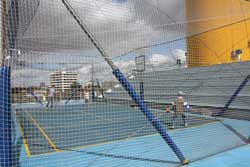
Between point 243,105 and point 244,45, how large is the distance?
7356mm

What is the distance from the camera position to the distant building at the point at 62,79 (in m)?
6.10

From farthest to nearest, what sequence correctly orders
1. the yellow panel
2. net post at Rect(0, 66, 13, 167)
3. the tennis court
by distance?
the yellow panel, the tennis court, net post at Rect(0, 66, 13, 167)

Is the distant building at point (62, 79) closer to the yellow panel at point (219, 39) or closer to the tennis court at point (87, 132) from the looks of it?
the tennis court at point (87, 132)

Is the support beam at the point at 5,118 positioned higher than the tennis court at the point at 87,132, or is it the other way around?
the support beam at the point at 5,118

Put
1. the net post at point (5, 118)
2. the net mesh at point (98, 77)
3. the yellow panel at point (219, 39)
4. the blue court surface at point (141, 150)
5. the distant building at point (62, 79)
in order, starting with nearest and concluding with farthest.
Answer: the net post at point (5, 118) < the net mesh at point (98, 77) < the blue court surface at point (141, 150) < the distant building at point (62, 79) < the yellow panel at point (219, 39)

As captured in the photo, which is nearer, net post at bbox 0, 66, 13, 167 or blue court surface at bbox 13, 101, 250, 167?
net post at bbox 0, 66, 13, 167

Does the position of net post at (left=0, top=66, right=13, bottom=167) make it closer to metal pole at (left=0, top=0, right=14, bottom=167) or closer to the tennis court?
metal pole at (left=0, top=0, right=14, bottom=167)

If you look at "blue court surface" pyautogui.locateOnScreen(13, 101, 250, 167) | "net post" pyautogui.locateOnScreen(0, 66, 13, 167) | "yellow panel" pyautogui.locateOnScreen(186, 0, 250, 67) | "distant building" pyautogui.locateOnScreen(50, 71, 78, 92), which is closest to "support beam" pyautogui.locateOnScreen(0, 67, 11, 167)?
"net post" pyautogui.locateOnScreen(0, 66, 13, 167)

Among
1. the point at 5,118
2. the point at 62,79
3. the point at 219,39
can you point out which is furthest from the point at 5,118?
the point at 219,39

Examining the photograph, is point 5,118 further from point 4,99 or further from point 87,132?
point 87,132

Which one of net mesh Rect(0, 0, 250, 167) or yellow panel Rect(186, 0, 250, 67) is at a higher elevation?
yellow panel Rect(186, 0, 250, 67)

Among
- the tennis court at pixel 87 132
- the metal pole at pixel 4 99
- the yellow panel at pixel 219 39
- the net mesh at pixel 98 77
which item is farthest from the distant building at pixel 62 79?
the yellow panel at pixel 219 39

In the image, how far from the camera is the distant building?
6098mm

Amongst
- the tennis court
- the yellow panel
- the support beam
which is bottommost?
the tennis court
